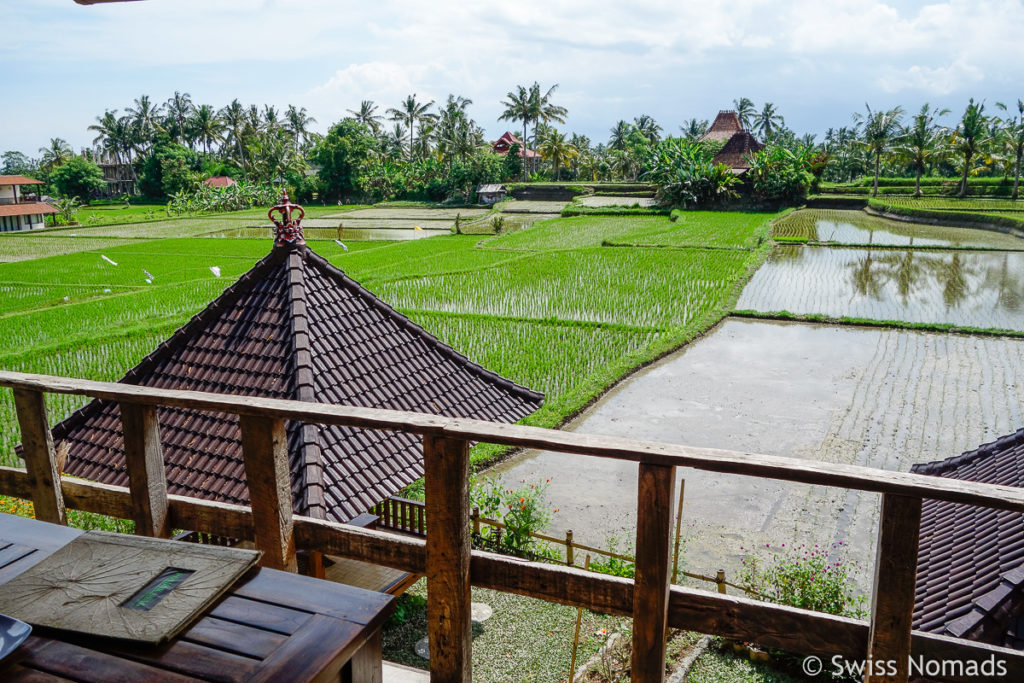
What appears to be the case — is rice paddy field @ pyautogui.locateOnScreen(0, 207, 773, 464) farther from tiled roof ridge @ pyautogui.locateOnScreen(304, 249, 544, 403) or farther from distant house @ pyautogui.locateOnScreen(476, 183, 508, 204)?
distant house @ pyautogui.locateOnScreen(476, 183, 508, 204)

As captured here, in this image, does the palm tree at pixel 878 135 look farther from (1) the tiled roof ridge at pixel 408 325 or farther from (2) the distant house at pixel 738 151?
(1) the tiled roof ridge at pixel 408 325

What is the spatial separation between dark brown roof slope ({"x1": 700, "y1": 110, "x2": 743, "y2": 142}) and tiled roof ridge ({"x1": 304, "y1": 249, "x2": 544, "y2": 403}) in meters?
54.7

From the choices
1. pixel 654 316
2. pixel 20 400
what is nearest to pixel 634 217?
pixel 654 316

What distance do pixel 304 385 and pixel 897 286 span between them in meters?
20.1

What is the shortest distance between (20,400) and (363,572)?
3.48 metres

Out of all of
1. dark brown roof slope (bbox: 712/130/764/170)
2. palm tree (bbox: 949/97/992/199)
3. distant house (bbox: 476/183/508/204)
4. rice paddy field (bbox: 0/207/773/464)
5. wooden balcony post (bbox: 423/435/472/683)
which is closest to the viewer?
wooden balcony post (bbox: 423/435/472/683)

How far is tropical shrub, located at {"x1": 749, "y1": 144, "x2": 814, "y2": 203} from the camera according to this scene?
4075cm

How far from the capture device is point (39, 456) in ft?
8.35

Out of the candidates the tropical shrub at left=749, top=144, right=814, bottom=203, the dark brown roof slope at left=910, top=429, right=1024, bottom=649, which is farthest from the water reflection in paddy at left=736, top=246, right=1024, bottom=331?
the tropical shrub at left=749, top=144, right=814, bottom=203

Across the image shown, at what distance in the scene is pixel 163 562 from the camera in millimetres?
1854

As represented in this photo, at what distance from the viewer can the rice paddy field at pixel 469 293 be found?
1353 centimetres

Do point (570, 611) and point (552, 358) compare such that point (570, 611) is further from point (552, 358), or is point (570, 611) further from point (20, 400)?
point (552, 358)

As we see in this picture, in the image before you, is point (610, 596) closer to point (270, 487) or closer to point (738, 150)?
point (270, 487)

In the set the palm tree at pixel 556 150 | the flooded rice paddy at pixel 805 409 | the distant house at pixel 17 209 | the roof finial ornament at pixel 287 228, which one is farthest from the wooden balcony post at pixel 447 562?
the palm tree at pixel 556 150
